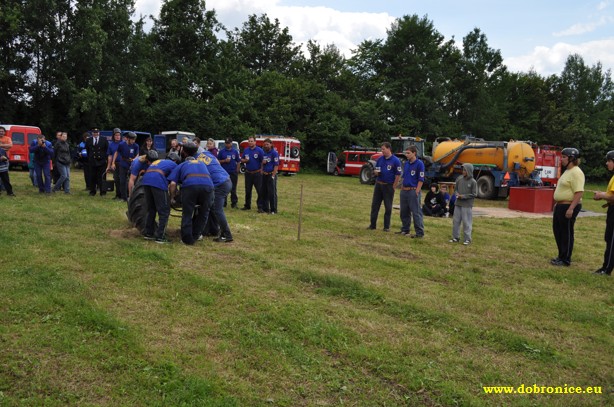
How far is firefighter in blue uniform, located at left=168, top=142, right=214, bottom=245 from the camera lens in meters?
8.22

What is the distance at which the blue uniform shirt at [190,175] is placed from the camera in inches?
323

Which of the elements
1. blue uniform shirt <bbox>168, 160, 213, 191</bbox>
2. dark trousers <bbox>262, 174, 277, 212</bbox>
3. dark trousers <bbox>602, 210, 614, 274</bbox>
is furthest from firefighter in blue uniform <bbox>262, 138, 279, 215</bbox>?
dark trousers <bbox>602, 210, 614, 274</bbox>

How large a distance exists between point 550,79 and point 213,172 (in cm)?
5900

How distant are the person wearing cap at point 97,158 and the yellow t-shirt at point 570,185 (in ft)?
35.8

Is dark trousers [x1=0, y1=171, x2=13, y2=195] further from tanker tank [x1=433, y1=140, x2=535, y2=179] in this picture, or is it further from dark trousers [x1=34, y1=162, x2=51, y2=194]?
tanker tank [x1=433, y1=140, x2=535, y2=179]

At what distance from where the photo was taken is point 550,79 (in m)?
58.4

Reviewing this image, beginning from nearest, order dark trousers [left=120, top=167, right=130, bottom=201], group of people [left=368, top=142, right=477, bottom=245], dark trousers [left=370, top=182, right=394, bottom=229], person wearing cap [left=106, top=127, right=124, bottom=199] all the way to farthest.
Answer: group of people [left=368, top=142, right=477, bottom=245] < dark trousers [left=370, top=182, right=394, bottom=229] < person wearing cap [left=106, top=127, right=124, bottom=199] < dark trousers [left=120, top=167, right=130, bottom=201]

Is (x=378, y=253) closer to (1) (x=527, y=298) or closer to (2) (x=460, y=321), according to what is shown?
(1) (x=527, y=298)

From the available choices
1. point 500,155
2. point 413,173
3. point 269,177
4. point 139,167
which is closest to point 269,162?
point 269,177

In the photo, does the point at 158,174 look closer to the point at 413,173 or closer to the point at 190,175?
the point at 190,175

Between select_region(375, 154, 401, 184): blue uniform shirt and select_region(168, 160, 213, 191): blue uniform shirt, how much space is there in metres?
4.13

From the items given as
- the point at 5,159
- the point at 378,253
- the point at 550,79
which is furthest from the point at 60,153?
the point at 550,79

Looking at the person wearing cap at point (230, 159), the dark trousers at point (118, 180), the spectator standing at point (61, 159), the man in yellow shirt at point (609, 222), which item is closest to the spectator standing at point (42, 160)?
the spectator standing at point (61, 159)

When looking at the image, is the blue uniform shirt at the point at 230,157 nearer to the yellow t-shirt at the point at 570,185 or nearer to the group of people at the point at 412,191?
the group of people at the point at 412,191
